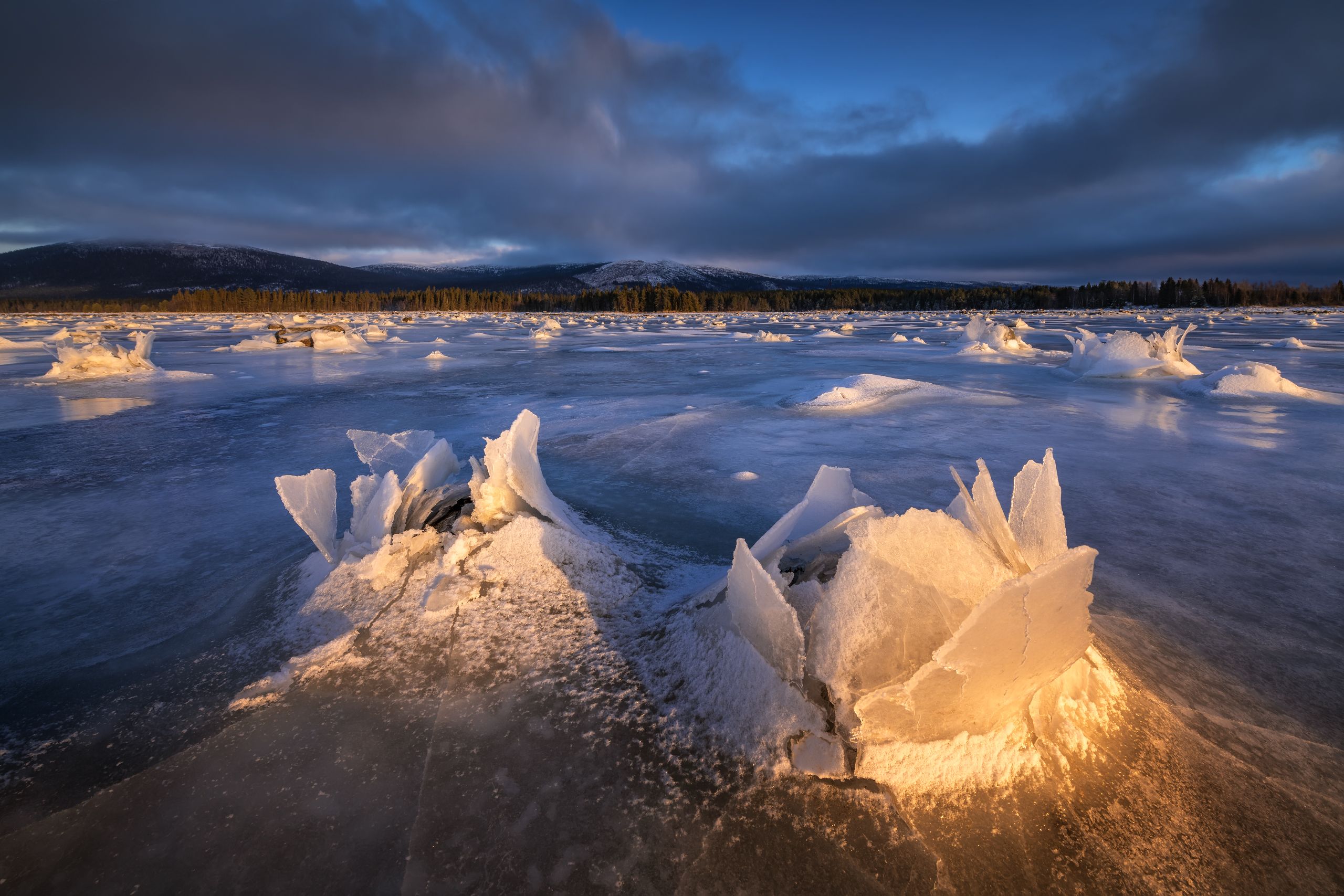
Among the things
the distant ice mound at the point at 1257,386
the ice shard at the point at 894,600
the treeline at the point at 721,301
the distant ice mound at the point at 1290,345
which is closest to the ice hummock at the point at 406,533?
the ice shard at the point at 894,600

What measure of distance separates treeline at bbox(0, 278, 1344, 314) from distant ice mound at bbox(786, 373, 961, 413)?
54108 millimetres

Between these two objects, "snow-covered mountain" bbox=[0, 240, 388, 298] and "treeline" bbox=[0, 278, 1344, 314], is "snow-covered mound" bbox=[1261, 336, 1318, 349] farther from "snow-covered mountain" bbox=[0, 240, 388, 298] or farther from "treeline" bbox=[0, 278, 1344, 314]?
"snow-covered mountain" bbox=[0, 240, 388, 298]

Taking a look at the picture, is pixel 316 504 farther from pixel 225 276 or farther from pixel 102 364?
pixel 225 276

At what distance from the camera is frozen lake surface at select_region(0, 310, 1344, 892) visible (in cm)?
109

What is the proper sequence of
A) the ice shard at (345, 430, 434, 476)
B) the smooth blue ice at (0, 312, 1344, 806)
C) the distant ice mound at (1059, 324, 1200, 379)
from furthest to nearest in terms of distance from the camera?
the distant ice mound at (1059, 324, 1200, 379)
the ice shard at (345, 430, 434, 476)
the smooth blue ice at (0, 312, 1344, 806)

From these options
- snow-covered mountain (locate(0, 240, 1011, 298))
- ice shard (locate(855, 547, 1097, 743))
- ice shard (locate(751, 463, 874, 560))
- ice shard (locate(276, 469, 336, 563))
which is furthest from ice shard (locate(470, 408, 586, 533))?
snow-covered mountain (locate(0, 240, 1011, 298))

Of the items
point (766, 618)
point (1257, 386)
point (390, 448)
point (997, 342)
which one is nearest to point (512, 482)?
point (390, 448)

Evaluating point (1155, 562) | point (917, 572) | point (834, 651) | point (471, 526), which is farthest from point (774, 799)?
point (1155, 562)

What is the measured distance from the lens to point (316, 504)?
201 centimetres

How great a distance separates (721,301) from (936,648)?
71140 mm

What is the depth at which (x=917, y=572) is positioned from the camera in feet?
4.28

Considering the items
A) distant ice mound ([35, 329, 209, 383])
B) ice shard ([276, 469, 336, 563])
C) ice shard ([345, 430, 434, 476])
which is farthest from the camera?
distant ice mound ([35, 329, 209, 383])

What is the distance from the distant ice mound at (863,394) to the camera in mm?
5887

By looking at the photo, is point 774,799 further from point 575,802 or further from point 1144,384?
point 1144,384
